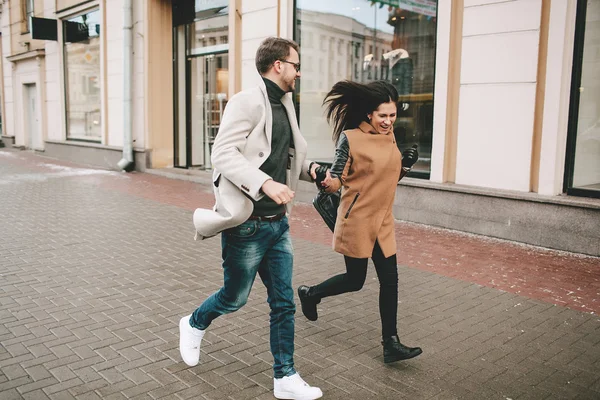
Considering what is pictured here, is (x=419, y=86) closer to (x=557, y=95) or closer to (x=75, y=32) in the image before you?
(x=557, y=95)

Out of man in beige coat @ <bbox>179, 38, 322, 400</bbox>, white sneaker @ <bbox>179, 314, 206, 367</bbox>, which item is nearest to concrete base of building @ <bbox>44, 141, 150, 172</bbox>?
white sneaker @ <bbox>179, 314, 206, 367</bbox>

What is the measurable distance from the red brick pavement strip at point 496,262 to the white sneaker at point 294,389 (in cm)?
286

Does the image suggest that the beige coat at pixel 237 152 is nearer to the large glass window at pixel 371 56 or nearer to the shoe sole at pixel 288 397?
the shoe sole at pixel 288 397

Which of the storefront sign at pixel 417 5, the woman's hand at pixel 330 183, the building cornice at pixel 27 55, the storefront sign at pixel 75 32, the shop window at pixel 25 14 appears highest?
the shop window at pixel 25 14

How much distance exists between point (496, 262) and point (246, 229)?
411 centimetres

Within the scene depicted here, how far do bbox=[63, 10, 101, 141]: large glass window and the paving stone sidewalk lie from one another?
10291 millimetres

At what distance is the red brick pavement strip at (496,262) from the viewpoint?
17.8ft

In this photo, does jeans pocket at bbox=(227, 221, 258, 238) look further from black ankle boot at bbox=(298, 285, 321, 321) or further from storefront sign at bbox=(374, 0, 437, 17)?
storefront sign at bbox=(374, 0, 437, 17)

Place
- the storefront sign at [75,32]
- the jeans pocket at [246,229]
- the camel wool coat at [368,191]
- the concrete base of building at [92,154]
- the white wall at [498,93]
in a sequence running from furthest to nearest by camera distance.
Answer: the storefront sign at [75,32]
the concrete base of building at [92,154]
the white wall at [498,93]
the camel wool coat at [368,191]
the jeans pocket at [246,229]

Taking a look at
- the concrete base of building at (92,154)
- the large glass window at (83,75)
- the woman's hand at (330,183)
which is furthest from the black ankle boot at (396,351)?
the large glass window at (83,75)

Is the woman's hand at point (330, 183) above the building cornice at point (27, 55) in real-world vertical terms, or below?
below

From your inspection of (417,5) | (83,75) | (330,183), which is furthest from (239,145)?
(83,75)

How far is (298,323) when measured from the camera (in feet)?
14.9

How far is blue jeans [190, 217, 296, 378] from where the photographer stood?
3.32 metres
